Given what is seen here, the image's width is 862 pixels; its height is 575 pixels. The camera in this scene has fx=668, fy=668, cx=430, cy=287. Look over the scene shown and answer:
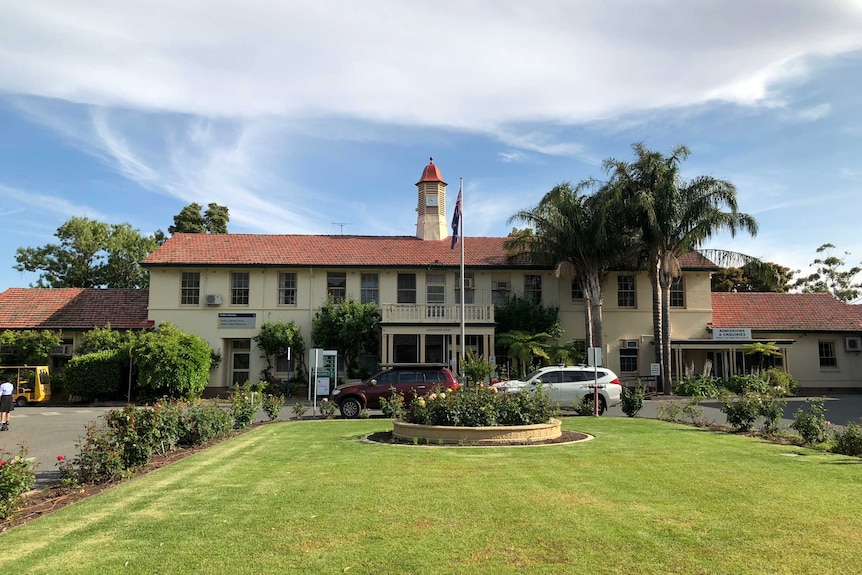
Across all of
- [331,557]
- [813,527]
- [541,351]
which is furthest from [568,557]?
[541,351]

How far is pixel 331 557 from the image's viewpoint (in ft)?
18.3

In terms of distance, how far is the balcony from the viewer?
3198cm

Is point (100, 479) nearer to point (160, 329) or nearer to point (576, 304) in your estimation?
point (160, 329)

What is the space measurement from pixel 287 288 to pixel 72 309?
36.1 feet

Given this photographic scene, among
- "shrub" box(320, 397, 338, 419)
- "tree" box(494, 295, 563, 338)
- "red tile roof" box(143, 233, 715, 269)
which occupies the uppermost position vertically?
"red tile roof" box(143, 233, 715, 269)

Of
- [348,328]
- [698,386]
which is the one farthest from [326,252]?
[698,386]

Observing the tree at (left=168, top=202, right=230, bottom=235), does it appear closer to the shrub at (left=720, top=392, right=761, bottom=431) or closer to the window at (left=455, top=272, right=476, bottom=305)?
the window at (left=455, top=272, right=476, bottom=305)

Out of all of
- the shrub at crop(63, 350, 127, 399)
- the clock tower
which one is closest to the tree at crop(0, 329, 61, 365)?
the shrub at crop(63, 350, 127, 399)

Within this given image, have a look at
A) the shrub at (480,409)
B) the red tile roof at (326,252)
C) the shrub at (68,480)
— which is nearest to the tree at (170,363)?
the red tile roof at (326,252)

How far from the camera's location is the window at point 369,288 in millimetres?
34188

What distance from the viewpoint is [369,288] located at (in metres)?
34.3

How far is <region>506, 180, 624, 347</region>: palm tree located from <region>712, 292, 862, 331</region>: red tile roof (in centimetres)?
781

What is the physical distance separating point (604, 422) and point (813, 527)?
11.4 m

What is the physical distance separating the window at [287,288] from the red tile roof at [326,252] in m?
0.80
